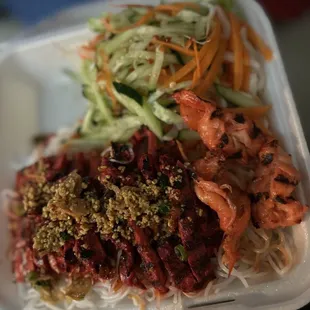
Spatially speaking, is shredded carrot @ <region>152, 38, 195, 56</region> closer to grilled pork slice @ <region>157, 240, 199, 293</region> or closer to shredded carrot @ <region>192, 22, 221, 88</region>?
shredded carrot @ <region>192, 22, 221, 88</region>

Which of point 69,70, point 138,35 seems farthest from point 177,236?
point 69,70

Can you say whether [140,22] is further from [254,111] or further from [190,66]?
[254,111]

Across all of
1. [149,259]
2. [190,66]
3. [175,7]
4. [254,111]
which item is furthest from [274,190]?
[175,7]

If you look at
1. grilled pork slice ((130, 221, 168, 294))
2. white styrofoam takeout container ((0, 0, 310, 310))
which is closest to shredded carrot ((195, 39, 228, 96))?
white styrofoam takeout container ((0, 0, 310, 310))

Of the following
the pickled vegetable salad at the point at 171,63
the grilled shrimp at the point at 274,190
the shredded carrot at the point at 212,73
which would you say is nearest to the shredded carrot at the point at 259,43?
the pickled vegetable salad at the point at 171,63

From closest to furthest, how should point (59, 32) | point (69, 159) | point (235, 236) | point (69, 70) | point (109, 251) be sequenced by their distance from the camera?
1. point (235, 236)
2. point (109, 251)
3. point (69, 159)
4. point (59, 32)
5. point (69, 70)

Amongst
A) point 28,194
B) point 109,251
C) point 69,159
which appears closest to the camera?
point 109,251

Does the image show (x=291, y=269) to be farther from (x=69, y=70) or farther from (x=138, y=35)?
(x=69, y=70)
